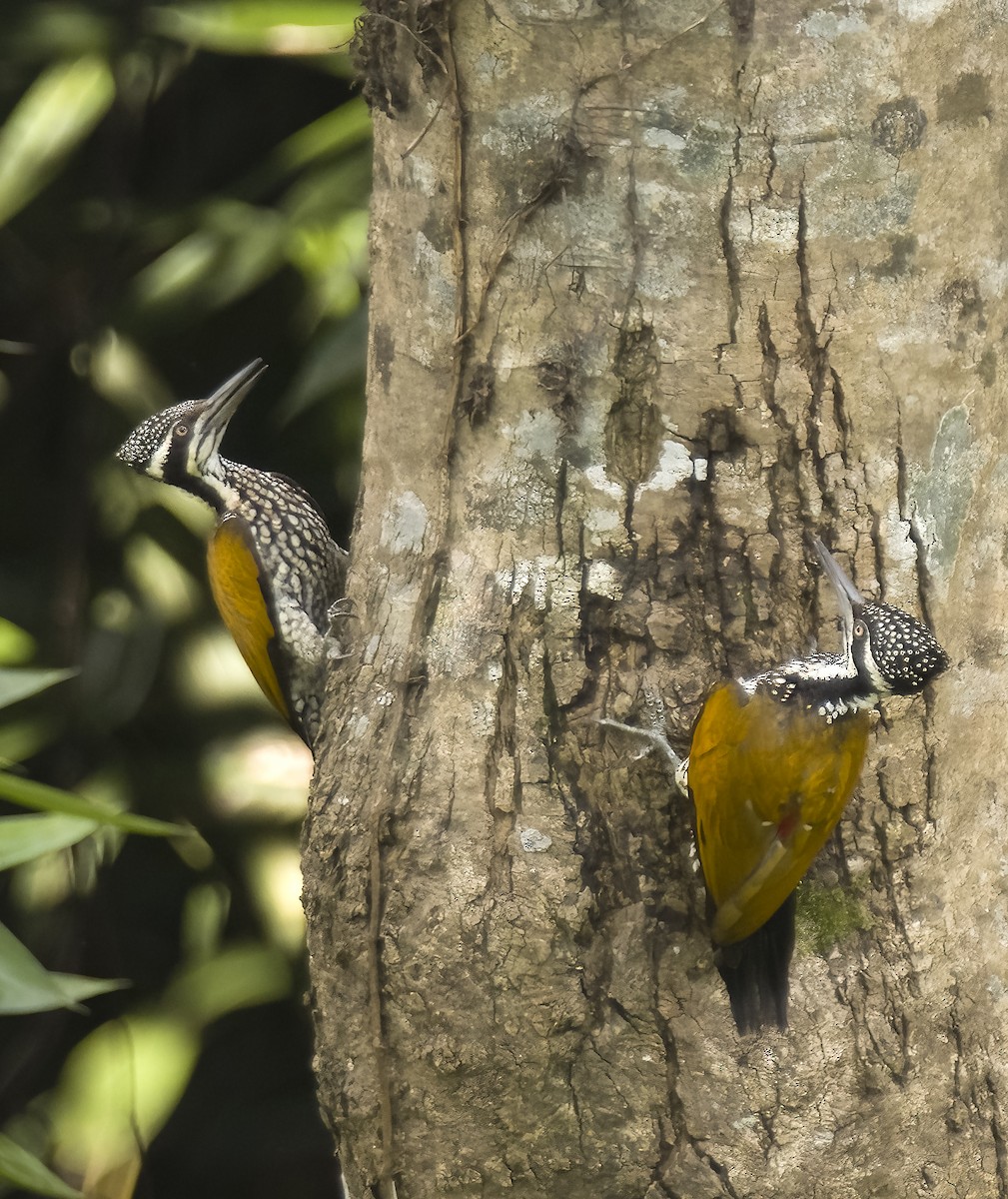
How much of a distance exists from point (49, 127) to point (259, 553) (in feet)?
4.70

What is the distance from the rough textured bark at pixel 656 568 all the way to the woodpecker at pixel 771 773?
0.06 metres

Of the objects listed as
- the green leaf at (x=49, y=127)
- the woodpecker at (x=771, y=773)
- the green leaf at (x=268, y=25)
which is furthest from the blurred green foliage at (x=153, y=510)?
the woodpecker at (x=771, y=773)

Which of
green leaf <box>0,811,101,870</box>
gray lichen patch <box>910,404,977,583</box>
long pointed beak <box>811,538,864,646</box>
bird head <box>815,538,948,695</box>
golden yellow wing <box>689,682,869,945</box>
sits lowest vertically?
green leaf <box>0,811,101,870</box>

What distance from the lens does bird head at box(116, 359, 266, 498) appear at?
3055 mm

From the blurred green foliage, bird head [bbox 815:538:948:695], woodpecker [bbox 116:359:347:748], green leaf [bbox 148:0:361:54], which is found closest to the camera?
bird head [bbox 815:538:948:695]

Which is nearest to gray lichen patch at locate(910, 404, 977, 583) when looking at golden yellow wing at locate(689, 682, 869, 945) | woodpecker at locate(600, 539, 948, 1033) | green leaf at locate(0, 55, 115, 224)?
woodpecker at locate(600, 539, 948, 1033)

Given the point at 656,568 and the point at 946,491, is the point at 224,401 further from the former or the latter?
the point at 946,491

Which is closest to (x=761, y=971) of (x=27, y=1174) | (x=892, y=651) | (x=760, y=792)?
(x=760, y=792)

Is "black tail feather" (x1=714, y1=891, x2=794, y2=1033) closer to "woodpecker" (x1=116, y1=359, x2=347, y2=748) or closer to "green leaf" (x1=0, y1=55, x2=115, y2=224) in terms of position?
"woodpecker" (x1=116, y1=359, x2=347, y2=748)

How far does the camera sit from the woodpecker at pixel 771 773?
2.18 m

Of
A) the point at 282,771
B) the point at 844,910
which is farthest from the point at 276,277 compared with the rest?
the point at 844,910

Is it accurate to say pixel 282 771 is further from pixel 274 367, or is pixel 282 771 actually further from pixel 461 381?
pixel 461 381

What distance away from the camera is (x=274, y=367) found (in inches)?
159

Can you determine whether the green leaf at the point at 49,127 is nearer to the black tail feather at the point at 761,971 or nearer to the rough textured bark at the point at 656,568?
→ the rough textured bark at the point at 656,568
